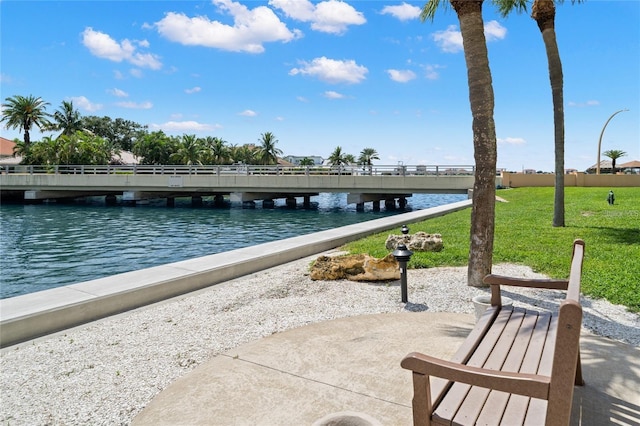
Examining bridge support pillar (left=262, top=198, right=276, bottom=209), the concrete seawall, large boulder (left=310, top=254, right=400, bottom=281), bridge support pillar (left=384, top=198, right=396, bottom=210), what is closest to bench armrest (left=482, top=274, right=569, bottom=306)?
large boulder (left=310, top=254, right=400, bottom=281)

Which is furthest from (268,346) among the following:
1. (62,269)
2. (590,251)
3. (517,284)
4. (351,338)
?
(62,269)

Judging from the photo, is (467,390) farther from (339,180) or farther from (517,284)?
(339,180)

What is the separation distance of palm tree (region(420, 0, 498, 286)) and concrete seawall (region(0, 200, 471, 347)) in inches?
174

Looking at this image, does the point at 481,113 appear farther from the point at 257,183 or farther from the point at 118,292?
the point at 257,183

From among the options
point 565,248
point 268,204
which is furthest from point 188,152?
point 565,248

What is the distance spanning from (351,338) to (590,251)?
284 inches

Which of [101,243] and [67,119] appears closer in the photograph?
[101,243]

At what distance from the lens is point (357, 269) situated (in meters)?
8.25

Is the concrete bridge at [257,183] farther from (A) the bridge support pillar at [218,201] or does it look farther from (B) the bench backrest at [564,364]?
(B) the bench backrest at [564,364]

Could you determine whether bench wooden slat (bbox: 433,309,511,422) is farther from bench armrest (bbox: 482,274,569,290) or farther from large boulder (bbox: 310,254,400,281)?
large boulder (bbox: 310,254,400,281)

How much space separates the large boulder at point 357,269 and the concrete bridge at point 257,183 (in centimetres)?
3109

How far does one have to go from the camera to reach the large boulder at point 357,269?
8.05 metres

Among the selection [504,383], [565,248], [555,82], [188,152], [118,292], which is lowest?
[118,292]

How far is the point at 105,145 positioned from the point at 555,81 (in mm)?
75650
